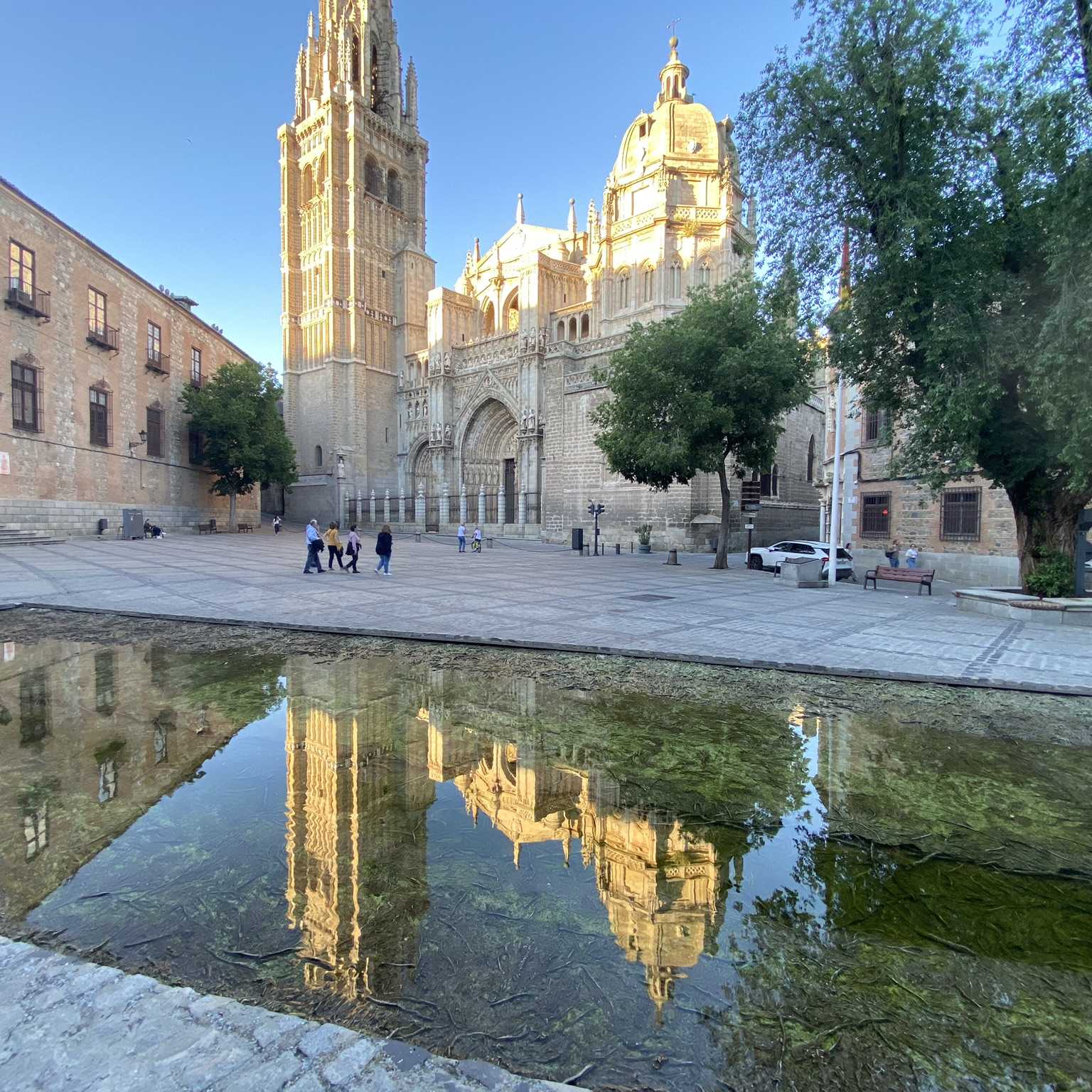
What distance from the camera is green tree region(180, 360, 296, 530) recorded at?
105 feet

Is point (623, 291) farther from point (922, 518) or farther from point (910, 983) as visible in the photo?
point (910, 983)

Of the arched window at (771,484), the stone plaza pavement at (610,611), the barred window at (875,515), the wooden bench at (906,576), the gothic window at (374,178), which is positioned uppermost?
the gothic window at (374,178)

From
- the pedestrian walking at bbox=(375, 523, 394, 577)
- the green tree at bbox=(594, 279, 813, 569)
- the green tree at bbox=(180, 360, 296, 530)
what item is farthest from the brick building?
the green tree at bbox=(594, 279, 813, 569)

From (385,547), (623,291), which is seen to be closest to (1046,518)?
(385,547)

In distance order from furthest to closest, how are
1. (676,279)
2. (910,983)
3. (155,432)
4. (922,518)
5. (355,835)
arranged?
1. (676,279)
2. (155,432)
3. (922,518)
4. (355,835)
5. (910,983)

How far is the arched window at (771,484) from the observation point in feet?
118

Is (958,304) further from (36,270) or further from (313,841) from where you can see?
(36,270)

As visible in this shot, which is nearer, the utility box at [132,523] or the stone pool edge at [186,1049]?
the stone pool edge at [186,1049]

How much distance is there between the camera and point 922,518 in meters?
19.0

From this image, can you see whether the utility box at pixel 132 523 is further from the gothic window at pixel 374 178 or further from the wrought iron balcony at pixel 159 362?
the gothic window at pixel 374 178

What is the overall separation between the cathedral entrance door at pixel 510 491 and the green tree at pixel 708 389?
881 inches

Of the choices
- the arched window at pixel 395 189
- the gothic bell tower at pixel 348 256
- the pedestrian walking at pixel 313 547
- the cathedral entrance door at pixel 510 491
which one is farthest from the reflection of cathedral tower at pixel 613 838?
the arched window at pixel 395 189

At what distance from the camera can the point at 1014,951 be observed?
2092mm

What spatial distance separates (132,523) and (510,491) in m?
24.5
